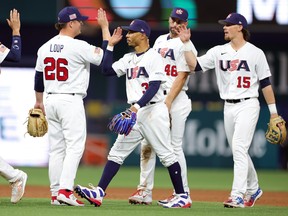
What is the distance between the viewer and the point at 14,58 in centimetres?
859

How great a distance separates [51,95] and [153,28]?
6.12 meters

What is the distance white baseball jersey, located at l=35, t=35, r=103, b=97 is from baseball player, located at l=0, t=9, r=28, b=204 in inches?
9.9

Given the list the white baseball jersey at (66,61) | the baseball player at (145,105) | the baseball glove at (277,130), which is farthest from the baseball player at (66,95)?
the baseball glove at (277,130)

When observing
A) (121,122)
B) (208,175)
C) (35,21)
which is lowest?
(208,175)

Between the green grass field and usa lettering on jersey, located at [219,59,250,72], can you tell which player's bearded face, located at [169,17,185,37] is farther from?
the green grass field

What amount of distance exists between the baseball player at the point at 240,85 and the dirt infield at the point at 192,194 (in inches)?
44.7

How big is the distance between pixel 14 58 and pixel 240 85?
2.16 meters

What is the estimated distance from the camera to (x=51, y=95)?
866cm

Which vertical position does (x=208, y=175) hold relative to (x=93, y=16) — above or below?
below

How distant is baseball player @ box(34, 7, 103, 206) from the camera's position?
28.1ft

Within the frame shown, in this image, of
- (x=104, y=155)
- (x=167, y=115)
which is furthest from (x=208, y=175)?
(x=167, y=115)

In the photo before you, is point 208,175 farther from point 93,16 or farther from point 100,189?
point 100,189

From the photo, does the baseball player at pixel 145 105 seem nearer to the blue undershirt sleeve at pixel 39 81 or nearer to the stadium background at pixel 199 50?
the blue undershirt sleeve at pixel 39 81

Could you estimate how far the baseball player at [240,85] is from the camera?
354 inches
